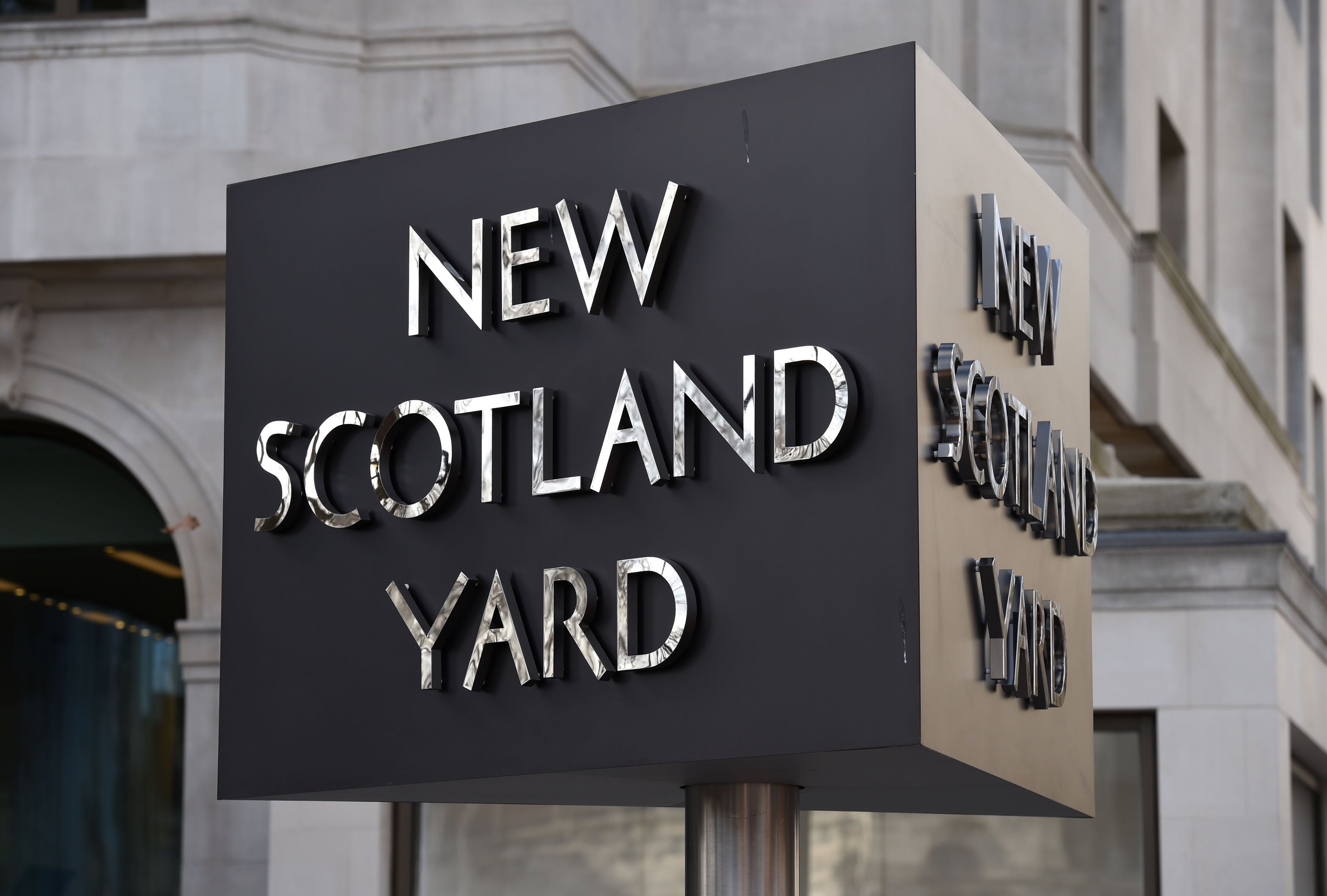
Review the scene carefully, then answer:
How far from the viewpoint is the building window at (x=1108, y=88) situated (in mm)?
21188

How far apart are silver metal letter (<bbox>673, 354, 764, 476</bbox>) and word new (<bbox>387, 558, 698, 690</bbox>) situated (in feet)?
1.07

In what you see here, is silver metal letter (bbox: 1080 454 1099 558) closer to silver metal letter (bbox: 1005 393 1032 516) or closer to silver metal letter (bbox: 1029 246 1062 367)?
silver metal letter (bbox: 1029 246 1062 367)

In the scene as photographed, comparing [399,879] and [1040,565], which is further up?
[1040,565]

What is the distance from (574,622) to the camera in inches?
234

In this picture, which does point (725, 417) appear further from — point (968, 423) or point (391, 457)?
point (391, 457)

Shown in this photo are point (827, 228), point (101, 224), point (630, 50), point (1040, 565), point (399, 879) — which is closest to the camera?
point (827, 228)

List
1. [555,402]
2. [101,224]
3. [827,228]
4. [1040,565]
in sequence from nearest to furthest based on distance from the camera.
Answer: [827,228] → [555,402] → [1040,565] → [101,224]

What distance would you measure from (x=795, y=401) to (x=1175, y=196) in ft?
70.4

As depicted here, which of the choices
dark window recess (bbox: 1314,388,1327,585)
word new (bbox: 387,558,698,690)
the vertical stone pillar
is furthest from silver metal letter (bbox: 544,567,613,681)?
dark window recess (bbox: 1314,388,1327,585)

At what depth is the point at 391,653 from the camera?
6.30 m

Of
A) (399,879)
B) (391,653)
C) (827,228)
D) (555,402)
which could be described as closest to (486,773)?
(391,653)

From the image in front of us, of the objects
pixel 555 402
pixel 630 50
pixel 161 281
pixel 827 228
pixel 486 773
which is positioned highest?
pixel 630 50

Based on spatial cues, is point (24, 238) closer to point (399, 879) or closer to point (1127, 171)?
point (399, 879)

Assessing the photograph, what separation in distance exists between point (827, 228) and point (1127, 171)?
54.5 feet
